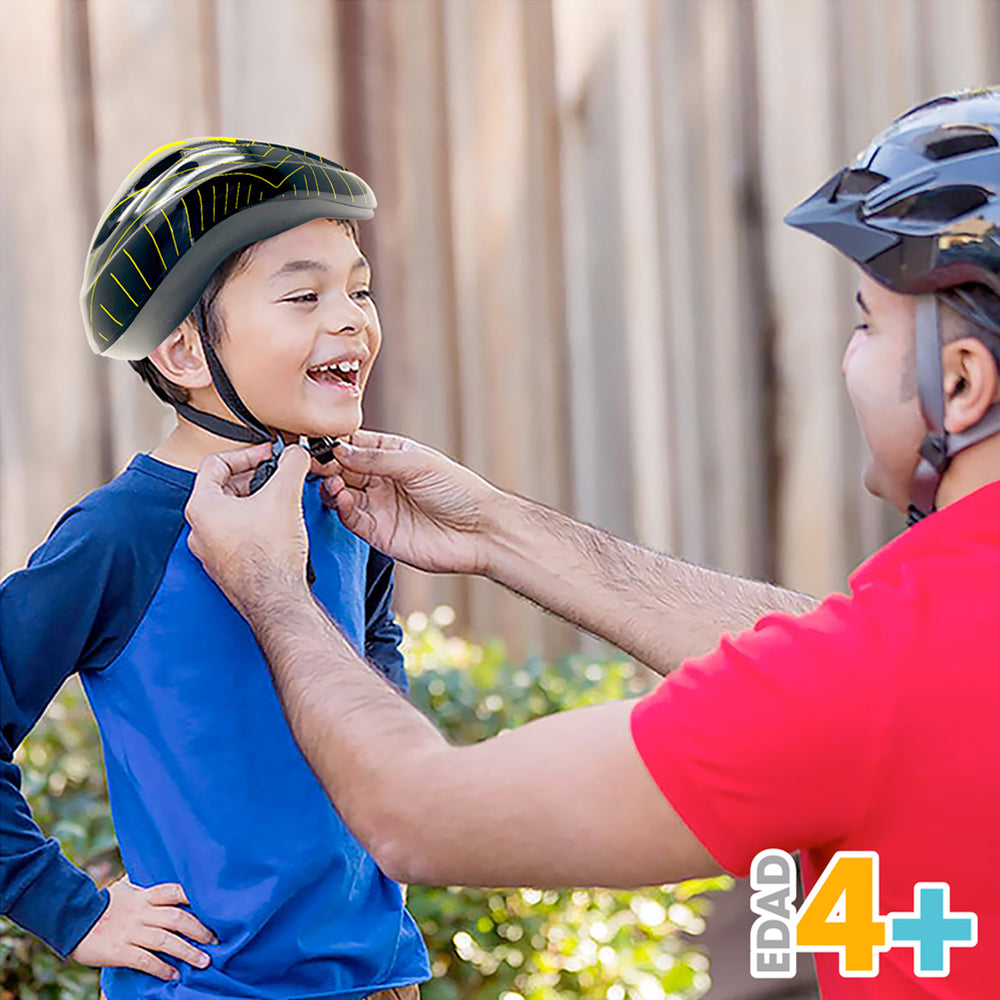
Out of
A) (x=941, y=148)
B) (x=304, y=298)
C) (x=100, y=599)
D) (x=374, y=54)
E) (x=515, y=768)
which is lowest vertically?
(x=515, y=768)

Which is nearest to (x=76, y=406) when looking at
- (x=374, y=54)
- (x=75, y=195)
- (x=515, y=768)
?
(x=75, y=195)

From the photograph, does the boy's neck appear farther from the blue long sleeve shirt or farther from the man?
the man

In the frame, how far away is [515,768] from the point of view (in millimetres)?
1744

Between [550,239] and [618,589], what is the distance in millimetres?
2462

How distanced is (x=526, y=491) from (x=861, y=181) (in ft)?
9.63

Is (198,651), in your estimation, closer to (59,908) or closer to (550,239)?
(59,908)

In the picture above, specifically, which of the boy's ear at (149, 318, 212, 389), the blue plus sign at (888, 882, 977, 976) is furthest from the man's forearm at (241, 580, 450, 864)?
the blue plus sign at (888, 882, 977, 976)

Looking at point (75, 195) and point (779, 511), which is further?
point (779, 511)

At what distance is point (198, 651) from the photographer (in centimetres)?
213

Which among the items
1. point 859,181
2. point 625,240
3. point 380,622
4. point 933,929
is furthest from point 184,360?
point 625,240

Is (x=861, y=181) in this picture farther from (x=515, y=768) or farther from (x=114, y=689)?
(x=114, y=689)

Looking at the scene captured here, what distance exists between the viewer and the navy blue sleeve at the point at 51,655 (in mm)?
2039

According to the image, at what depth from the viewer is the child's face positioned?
87.9 inches

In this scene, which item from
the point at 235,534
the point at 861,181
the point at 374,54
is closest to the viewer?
the point at 861,181
